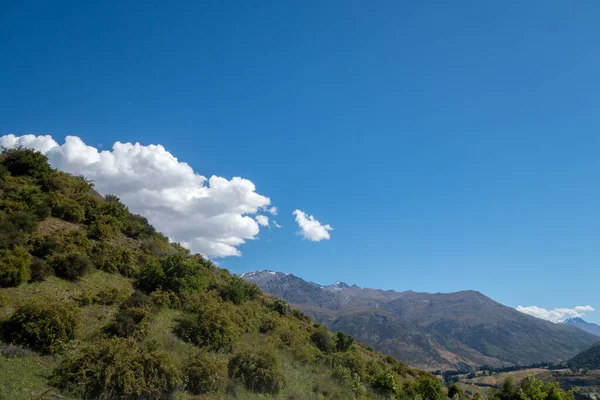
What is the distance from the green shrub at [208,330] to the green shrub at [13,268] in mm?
8888

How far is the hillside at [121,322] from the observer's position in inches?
573

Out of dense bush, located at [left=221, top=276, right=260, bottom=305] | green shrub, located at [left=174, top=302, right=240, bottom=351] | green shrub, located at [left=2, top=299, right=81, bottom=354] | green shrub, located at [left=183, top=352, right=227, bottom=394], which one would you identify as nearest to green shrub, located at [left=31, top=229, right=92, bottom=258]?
green shrub, located at [left=2, top=299, right=81, bottom=354]

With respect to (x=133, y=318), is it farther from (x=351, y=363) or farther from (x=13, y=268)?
(x=351, y=363)

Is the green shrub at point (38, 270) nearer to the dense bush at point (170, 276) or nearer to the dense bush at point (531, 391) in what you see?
the dense bush at point (170, 276)

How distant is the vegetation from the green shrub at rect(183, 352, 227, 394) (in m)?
0.05

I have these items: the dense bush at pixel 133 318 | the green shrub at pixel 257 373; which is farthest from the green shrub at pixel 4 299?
the green shrub at pixel 257 373

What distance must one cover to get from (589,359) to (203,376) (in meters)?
171

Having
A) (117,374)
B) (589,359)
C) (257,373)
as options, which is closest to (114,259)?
(257,373)

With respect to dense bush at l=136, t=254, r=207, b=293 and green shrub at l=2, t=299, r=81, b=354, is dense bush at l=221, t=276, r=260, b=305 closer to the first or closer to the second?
dense bush at l=136, t=254, r=207, b=293

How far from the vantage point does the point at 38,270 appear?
21.2m

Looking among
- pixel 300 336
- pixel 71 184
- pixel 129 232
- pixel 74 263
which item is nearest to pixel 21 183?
pixel 71 184

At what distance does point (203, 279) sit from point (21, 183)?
17.0 meters

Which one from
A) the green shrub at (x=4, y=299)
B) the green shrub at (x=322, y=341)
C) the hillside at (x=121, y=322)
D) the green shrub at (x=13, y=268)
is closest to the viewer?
the hillside at (x=121, y=322)

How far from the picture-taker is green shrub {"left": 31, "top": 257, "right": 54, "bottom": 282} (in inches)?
828
